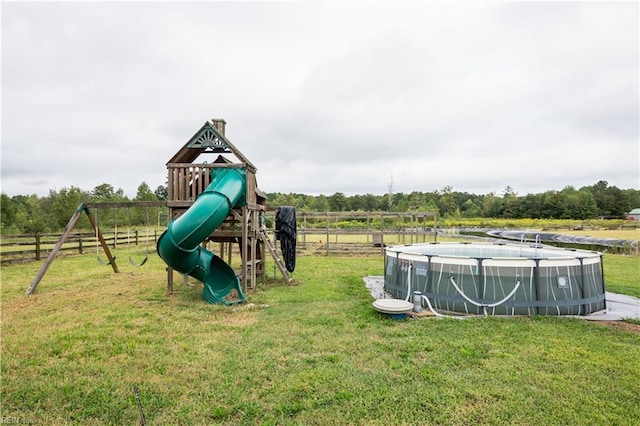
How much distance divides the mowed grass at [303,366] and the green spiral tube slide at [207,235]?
91 cm

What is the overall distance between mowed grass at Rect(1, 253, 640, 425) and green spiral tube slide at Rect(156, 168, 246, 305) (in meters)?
0.91

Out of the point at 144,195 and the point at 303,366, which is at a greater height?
the point at 144,195

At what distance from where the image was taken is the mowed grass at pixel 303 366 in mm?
3604

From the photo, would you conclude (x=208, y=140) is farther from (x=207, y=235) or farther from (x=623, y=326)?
(x=623, y=326)

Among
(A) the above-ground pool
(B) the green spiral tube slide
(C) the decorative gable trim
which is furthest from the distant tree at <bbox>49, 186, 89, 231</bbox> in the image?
(A) the above-ground pool

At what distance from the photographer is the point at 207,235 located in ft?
24.3

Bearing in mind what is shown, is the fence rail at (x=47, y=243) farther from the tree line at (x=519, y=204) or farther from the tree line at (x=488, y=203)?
the tree line at (x=519, y=204)

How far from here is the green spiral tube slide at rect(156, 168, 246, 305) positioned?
7.01 m

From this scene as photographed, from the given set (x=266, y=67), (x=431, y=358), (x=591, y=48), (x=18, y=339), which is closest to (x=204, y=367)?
(x=431, y=358)

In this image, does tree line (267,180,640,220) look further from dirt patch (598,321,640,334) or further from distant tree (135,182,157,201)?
dirt patch (598,321,640,334)

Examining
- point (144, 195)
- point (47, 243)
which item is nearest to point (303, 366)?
point (47, 243)

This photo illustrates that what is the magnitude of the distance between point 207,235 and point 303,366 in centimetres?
399

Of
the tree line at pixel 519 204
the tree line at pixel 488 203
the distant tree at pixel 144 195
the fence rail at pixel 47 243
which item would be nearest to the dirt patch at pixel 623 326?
the fence rail at pixel 47 243

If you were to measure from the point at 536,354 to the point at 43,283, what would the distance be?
13.7m
